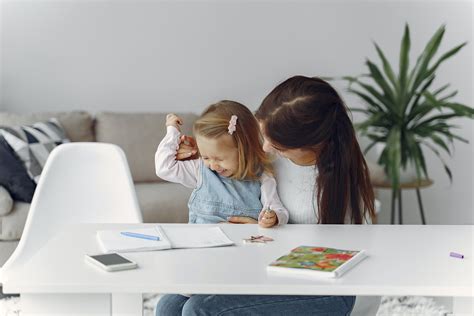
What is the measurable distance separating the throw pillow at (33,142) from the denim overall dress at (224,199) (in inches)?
69.0

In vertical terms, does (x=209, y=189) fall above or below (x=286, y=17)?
below

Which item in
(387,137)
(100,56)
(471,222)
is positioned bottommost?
(471,222)

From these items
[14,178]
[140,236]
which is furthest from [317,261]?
[14,178]

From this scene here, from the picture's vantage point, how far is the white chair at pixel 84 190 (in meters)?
2.52

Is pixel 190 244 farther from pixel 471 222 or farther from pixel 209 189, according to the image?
pixel 471 222

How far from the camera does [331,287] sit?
1422 millimetres

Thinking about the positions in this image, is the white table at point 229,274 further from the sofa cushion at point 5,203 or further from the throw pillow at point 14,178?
the throw pillow at point 14,178

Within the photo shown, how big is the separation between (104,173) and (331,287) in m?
1.32

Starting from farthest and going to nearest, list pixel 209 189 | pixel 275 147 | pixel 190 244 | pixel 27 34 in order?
1. pixel 27 34
2. pixel 209 189
3. pixel 275 147
4. pixel 190 244

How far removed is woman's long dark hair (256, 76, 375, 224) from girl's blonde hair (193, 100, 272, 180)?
10 centimetres

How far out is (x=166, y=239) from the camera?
177cm

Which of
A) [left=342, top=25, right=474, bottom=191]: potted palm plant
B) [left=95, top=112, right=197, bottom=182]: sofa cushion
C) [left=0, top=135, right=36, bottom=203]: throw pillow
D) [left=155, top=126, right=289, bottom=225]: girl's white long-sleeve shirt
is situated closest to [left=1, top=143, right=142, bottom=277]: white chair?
[left=155, top=126, right=289, bottom=225]: girl's white long-sleeve shirt

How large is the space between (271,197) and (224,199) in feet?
0.48

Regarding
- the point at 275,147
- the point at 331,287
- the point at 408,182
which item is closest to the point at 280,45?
the point at 408,182
